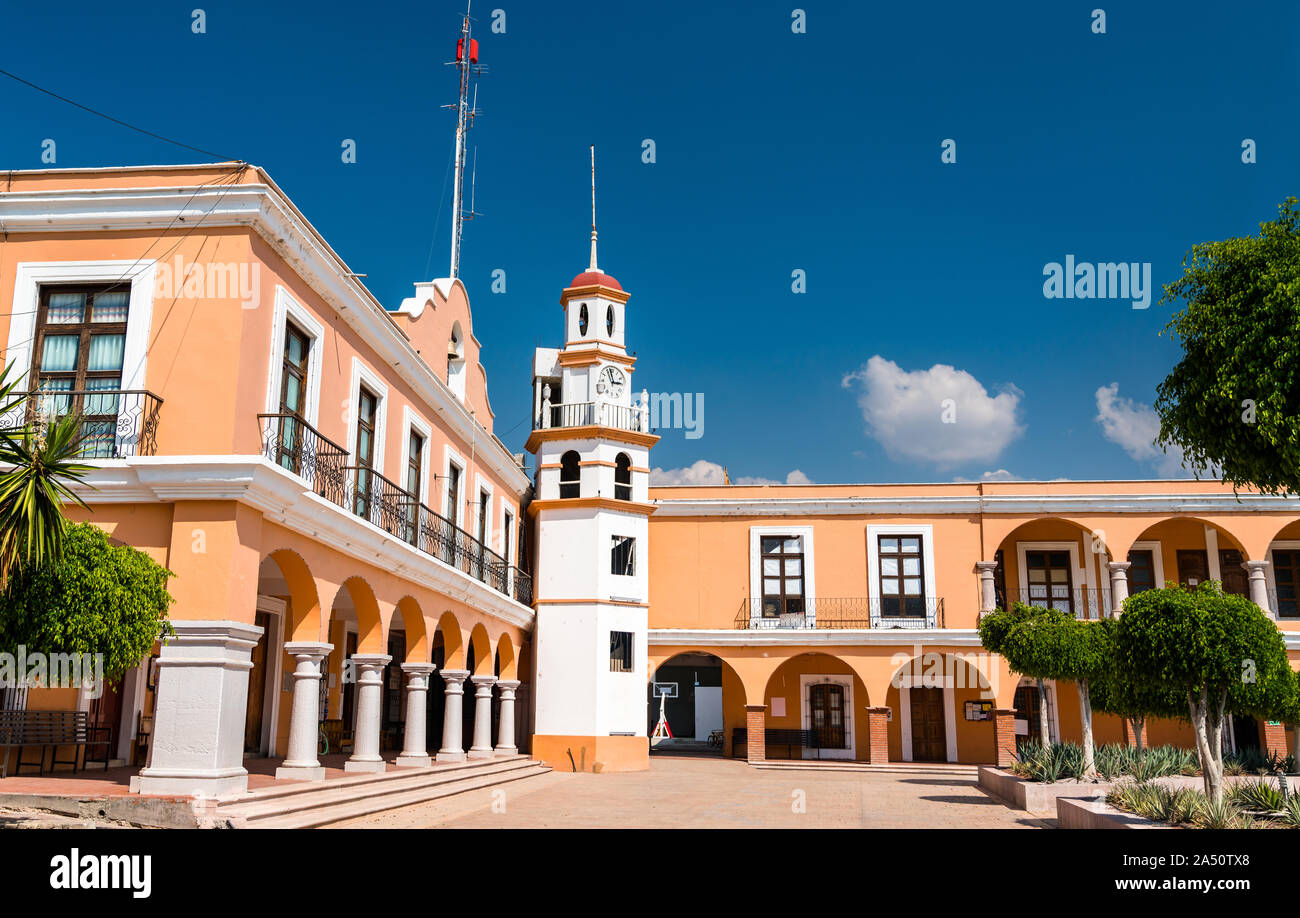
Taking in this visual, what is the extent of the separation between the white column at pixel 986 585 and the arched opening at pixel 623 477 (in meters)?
8.29

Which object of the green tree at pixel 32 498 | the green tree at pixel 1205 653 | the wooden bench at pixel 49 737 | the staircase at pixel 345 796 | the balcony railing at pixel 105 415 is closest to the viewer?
the green tree at pixel 32 498

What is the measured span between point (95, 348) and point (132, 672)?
4.66m

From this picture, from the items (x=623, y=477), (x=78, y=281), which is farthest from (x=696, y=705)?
(x=78, y=281)

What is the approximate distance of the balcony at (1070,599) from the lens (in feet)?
80.6

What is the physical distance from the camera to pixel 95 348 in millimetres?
10602

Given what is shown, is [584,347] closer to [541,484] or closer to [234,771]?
[541,484]

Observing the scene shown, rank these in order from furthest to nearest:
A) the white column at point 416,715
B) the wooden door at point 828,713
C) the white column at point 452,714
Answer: the wooden door at point 828,713, the white column at point 452,714, the white column at point 416,715

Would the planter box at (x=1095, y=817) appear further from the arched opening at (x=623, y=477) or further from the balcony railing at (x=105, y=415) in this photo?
the arched opening at (x=623, y=477)

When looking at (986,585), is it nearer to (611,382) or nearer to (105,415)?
(611,382)

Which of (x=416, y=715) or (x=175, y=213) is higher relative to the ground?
(x=175, y=213)

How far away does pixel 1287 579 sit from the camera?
81.2 feet

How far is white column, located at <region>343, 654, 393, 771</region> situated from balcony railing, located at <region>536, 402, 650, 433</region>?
10.8 meters

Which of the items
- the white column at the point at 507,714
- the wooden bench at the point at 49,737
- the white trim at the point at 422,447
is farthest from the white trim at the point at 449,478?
the wooden bench at the point at 49,737

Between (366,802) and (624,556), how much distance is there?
1190cm
